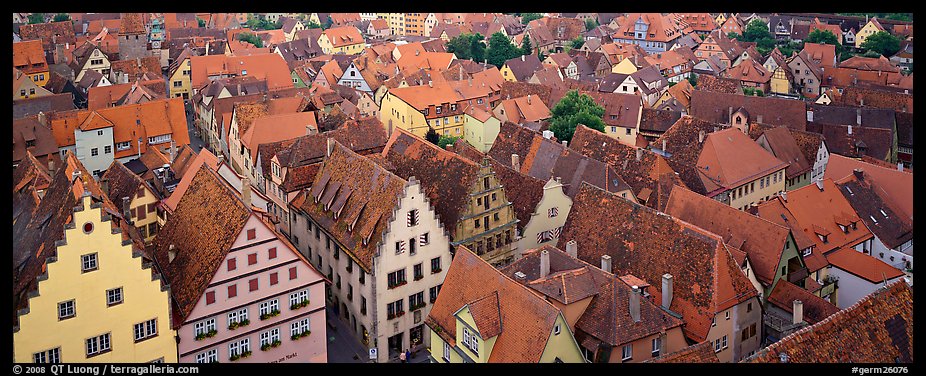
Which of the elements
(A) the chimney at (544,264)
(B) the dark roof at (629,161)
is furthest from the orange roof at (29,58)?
(A) the chimney at (544,264)

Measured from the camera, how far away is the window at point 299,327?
4528 cm

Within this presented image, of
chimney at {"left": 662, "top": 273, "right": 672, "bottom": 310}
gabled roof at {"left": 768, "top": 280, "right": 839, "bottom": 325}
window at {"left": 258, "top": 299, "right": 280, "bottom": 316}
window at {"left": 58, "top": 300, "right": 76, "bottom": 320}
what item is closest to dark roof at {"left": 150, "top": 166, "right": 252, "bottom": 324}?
window at {"left": 258, "top": 299, "right": 280, "bottom": 316}

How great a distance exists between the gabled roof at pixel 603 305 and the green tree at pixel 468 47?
123m

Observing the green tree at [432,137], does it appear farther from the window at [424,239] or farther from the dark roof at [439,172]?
the window at [424,239]

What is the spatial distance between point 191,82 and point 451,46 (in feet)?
223

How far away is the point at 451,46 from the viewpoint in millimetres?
170250

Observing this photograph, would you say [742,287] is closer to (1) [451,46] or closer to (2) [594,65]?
(2) [594,65]

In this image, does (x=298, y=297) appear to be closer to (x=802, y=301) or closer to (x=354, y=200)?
(x=354, y=200)

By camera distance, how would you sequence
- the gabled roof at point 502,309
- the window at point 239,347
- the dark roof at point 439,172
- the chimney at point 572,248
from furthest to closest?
the dark roof at point 439,172 → the chimney at point 572,248 → the window at point 239,347 → the gabled roof at point 502,309

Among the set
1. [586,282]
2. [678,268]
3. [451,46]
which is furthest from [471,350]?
[451,46]

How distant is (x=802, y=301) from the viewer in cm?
4800

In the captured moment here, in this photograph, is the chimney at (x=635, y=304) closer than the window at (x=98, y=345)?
No

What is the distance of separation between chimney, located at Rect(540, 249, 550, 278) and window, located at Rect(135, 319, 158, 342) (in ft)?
60.3

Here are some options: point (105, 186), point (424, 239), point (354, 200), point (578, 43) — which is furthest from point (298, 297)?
point (578, 43)
